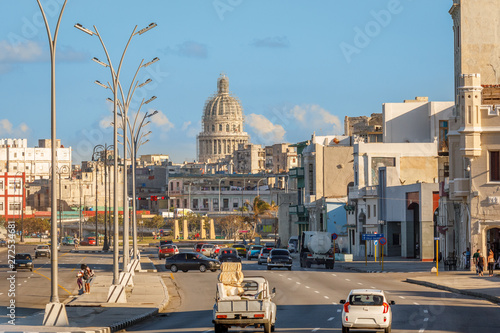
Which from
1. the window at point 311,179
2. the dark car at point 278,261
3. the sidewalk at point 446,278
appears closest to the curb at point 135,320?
the sidewalk at point 446,278

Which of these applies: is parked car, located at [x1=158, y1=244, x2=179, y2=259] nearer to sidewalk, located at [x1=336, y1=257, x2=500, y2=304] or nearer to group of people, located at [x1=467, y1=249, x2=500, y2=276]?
sidewalk, located at [x1=336, y1=257, x2=500, y2=304]

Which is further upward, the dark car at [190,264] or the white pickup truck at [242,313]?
the white pickup truck at [242,313]

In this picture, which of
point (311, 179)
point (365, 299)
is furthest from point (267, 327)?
point (311, 179)

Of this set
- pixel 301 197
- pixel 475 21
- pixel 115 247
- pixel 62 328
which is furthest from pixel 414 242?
pixel 62 328

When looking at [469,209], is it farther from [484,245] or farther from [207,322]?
[207,322]

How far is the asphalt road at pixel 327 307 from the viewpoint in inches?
1142

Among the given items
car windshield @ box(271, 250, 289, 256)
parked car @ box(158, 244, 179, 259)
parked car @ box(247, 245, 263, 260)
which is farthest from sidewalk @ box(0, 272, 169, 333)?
parked car @ box(247, 245, 263, 260)

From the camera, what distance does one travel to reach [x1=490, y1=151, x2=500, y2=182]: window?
58156 mm

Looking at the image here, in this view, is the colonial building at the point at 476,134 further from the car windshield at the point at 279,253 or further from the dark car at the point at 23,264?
the dark car at the point at 23,264

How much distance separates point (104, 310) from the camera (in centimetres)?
3450

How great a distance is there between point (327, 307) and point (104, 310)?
810 centimetres

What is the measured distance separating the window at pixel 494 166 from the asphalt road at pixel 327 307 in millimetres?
8099

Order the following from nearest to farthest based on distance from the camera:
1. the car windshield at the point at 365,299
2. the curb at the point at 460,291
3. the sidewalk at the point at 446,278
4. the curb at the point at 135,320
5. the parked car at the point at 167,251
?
the car windshield at the point at 365,299 < the curb at the point at 135,320 < the curb at the point at 460,291 < the sidewalk at the point at 446,278 < the parked car at the point at 167,251

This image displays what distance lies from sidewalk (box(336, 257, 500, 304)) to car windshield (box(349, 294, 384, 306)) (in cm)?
1342
